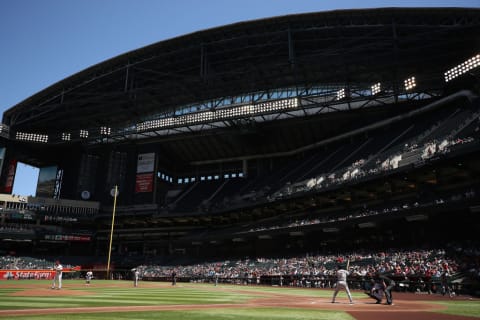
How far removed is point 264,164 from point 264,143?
5.65 meters

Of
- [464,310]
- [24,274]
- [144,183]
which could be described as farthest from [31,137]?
[464,310]

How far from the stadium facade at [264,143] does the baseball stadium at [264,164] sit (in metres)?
0.27

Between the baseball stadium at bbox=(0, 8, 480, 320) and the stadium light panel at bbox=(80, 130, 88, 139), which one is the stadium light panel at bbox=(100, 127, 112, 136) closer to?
the baseball stadium at bbox=(0, 8, 480, 320)

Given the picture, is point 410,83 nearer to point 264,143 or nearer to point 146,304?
point 264,143

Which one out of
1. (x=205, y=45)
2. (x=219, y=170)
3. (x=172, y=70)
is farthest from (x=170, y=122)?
(x=219, y=170)

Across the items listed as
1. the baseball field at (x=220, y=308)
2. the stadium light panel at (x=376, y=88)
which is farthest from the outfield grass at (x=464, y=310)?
the stadium light panel at (x=376, y=88)

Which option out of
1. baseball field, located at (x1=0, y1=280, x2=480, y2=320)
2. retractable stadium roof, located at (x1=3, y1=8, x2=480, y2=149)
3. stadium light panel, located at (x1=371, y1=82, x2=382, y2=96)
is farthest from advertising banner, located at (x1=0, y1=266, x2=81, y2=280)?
stadium light panel, located at (x1=371, y1=82, x2=382, y2=96)

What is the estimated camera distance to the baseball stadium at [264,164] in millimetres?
30453

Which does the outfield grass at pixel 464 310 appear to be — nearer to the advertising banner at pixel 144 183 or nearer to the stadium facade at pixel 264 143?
the stadium facade at pixel 264 143

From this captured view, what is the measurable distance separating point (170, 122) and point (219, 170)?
1866 centimetres

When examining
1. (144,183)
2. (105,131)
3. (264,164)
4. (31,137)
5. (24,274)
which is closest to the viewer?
(24,274)

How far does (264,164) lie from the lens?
2726 inches

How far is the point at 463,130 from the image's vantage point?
1334 inches

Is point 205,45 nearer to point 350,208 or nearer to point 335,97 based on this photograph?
point 335,97
